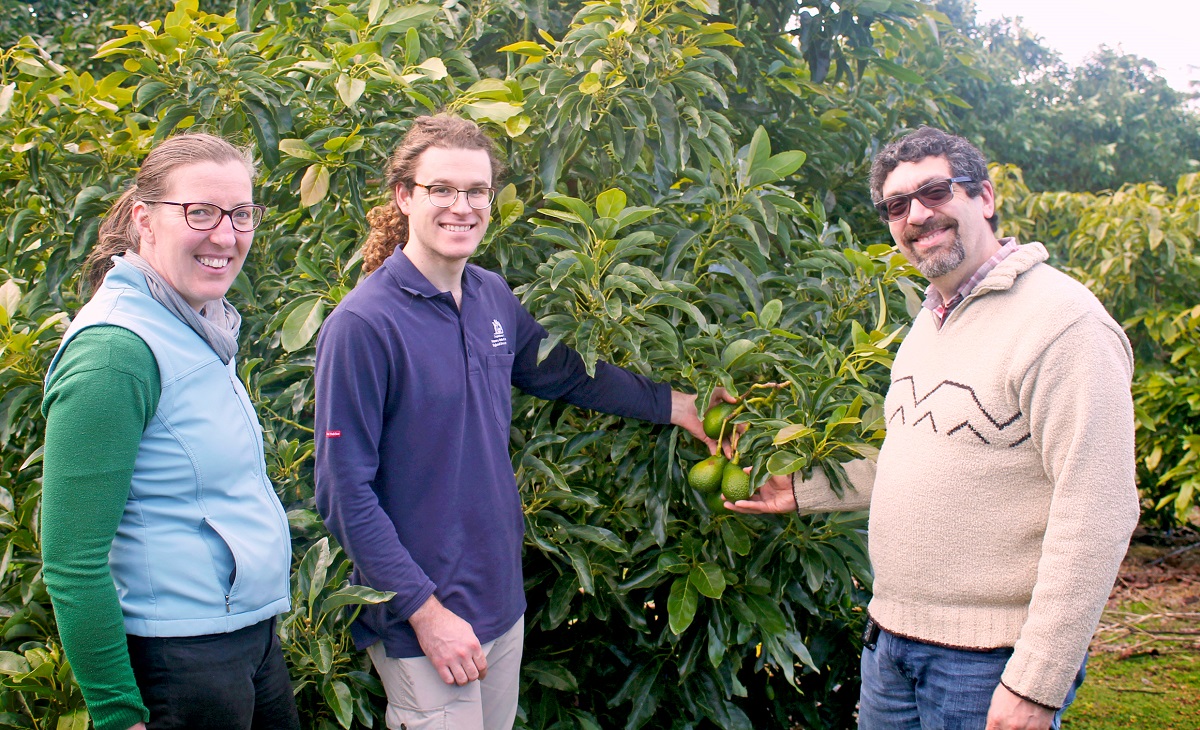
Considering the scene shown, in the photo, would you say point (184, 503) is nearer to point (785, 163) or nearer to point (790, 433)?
point (790, 433)

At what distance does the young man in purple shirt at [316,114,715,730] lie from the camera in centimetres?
162

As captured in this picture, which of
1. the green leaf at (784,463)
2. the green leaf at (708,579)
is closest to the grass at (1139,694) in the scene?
the green leaf at (708,579)

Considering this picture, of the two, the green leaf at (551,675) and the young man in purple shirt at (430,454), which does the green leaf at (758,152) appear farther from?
the green leaf at (551,675)

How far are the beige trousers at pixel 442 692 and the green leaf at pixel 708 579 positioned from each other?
1.41 feet

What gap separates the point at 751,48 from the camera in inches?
106

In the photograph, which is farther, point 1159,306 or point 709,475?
point 1159,306

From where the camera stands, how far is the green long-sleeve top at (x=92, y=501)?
4.07 ft

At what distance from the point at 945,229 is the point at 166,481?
54.9 inches

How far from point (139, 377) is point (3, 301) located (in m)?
0.98

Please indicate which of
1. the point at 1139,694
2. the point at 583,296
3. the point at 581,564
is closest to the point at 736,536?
the point at 581,564

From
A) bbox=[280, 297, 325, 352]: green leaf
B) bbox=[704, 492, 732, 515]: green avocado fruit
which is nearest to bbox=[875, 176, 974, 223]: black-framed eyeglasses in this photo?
bbox=[704, 492, 732, 515]: green avocado fruit

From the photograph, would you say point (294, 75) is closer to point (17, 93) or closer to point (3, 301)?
point (17, 93)

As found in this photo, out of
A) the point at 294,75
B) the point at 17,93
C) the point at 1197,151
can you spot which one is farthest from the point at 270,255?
the point at 1197,151

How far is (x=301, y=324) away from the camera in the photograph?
202cm
